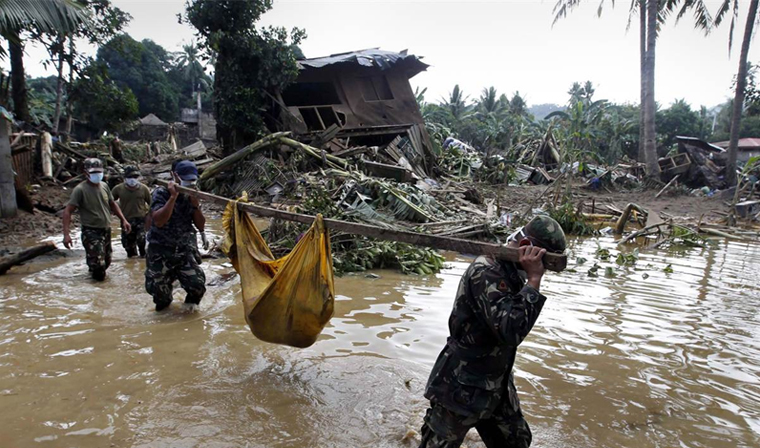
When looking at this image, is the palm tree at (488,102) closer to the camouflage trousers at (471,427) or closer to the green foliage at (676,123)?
the green foliage at (676,123)

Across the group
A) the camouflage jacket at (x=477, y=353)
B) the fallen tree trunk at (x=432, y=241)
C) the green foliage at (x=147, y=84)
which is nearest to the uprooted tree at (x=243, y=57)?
the fallen tree trunk at (x=432, y=241)

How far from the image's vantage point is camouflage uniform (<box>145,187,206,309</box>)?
4535mm

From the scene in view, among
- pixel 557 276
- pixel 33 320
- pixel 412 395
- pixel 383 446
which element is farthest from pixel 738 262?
pixel 33 320

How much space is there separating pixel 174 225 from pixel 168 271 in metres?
0.44

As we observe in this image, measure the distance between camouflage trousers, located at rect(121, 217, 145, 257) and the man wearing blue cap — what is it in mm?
2692

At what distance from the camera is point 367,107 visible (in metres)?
17.6

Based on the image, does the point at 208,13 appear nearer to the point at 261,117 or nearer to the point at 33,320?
the point at 261,117

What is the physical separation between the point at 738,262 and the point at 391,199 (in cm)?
601

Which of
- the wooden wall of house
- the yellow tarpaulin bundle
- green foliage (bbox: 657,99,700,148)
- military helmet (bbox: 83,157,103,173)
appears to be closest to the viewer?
the yellow tarpaulin bundle

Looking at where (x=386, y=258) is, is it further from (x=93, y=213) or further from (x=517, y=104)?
(x=517, y=104)

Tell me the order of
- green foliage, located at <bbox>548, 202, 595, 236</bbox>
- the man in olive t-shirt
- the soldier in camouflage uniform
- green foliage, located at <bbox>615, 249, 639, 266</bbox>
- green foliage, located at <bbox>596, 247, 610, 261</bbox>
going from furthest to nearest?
green foliage, located at <bbox>548, 202, 595, 236</bbox> < green foliage, located at <bbox>596, 247, 610, 261</bbox> < green foliage, located at <bbox>615, 249, 639, 266</bbox> < the man in olive t-shirt < the soldier in camouflage uniform

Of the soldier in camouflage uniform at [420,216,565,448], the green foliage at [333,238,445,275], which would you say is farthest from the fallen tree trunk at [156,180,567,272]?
the green foliage at [333,238,445,275]

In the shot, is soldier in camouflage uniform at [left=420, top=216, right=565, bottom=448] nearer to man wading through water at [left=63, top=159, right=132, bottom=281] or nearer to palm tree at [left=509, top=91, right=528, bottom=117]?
man wading through water at [left=63, top=159, right=132, bottom=281]

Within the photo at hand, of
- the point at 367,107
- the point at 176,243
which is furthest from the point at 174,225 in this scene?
the point at 367,107
